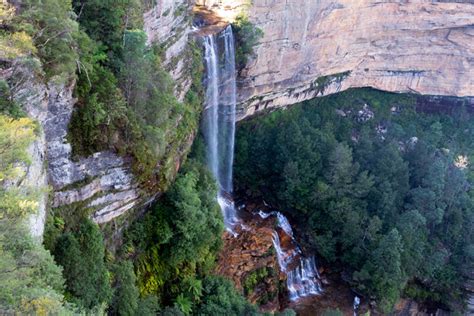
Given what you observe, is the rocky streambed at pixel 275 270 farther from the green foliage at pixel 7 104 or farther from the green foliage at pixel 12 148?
the green foliage at pixel 12 148

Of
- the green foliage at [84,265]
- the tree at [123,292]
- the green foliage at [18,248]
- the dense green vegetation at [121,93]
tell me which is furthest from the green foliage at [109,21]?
the tree at [123,292]

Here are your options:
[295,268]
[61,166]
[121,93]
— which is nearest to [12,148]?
[61,166]

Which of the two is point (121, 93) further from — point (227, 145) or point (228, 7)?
point (227, 145)

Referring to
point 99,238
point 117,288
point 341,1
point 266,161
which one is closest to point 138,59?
point 99,238

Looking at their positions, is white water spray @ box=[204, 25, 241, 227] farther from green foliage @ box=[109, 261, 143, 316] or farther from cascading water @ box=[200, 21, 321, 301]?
green foliage @ box=[109, 261, 143, 316]

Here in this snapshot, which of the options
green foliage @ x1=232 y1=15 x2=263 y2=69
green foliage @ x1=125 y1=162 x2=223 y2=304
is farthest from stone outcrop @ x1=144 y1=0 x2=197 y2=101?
green foliage @ x1=125 y1=162 x2=223 y2=304
